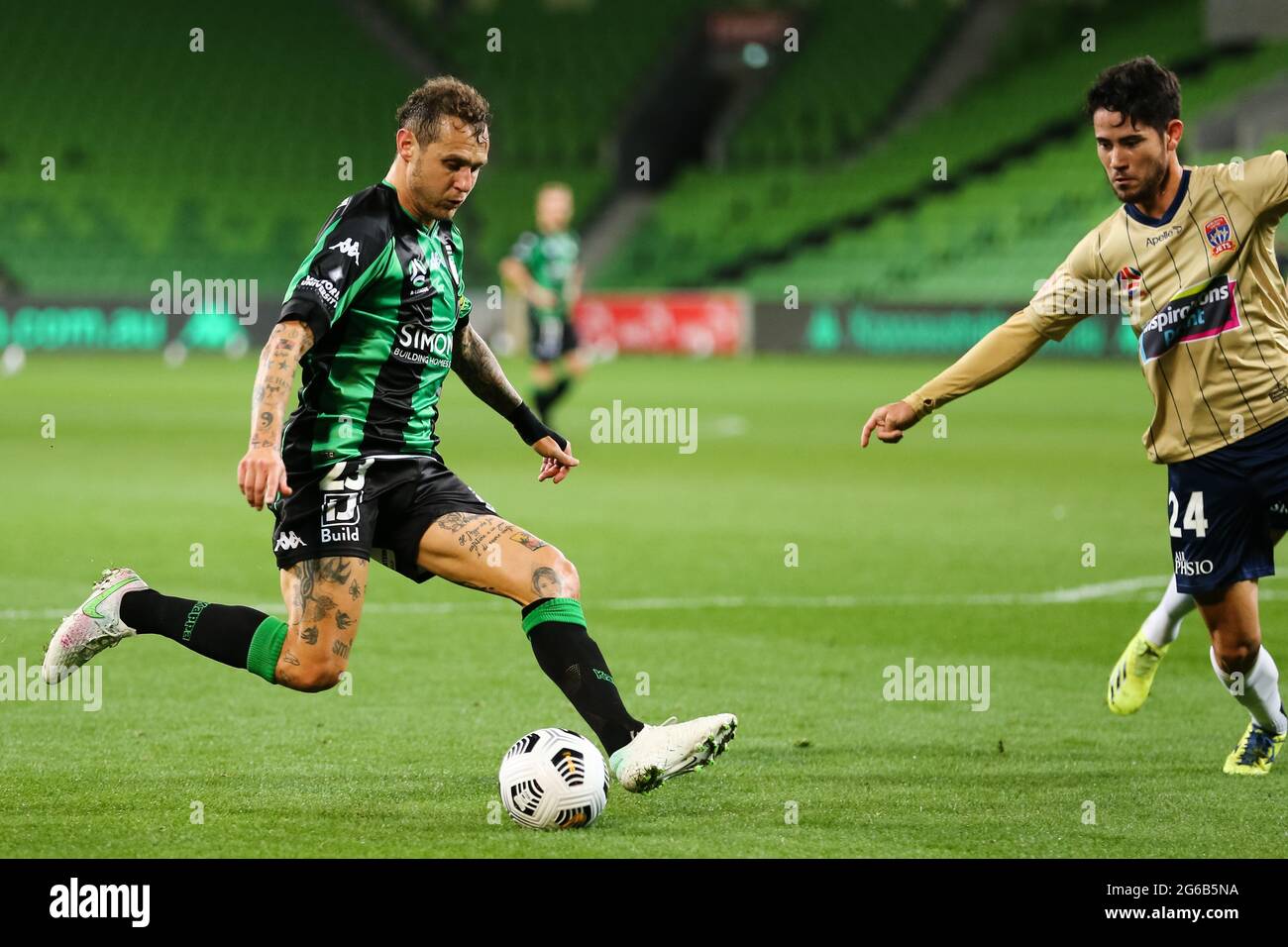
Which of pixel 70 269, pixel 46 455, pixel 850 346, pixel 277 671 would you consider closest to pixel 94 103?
pixel 70 269

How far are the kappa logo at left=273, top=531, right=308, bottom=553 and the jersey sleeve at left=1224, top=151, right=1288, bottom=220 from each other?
10.1ft

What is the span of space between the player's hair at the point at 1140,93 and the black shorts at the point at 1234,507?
1037 mm

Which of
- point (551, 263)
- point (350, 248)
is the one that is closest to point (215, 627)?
point (350, 248)

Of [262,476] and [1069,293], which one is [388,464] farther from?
[1069,293]

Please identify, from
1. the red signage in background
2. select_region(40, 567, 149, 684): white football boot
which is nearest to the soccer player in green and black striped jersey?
select_region(40, 567, 149, 684): white football boot

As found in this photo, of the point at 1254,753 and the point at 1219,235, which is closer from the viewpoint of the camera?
the point at 1219,235

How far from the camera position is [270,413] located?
507cm

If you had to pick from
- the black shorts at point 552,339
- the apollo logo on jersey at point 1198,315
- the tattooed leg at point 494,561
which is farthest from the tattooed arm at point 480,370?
the black shorts at point 552,339

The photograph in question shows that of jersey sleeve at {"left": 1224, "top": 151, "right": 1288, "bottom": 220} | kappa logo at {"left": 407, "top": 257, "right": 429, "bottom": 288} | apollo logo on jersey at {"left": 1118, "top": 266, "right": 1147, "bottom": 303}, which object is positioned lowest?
apollo logo on jersey at {"left": 1118, "top": 266, "right": 1147, "bottom": 303}

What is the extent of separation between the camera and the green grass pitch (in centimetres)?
532

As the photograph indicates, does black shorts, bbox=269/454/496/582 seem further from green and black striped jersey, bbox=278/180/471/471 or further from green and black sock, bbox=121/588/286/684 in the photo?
green and black sock, bbox=121/588/286/684

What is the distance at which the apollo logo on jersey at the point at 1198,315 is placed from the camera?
5863 mm

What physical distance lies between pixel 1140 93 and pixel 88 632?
370cm
